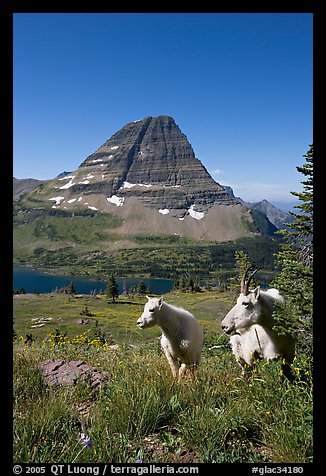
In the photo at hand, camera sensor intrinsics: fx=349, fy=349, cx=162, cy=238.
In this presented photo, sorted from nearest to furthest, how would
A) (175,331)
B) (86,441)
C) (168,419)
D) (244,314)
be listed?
(86,441)
(168,419)
(244,314)
(175,331)

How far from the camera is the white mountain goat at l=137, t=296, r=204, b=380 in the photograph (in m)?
7.36

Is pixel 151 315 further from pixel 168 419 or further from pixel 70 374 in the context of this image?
pixel 168 419

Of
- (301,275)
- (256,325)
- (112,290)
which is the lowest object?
(112,290)

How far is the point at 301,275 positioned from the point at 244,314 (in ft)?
7.46

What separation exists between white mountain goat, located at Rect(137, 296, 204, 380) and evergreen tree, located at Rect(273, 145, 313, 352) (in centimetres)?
292

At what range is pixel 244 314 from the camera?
21.1ft

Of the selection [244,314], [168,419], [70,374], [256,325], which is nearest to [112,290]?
[256,325]
